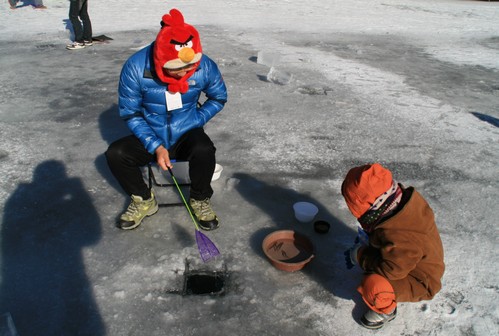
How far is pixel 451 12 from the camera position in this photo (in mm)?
15461

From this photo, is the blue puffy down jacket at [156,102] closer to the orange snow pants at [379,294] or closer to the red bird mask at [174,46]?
the red bird mask at [174,46]

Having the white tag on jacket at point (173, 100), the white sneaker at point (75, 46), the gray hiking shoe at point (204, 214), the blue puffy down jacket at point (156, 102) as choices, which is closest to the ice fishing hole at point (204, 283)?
the gray hiking shoe at point (204, 214)

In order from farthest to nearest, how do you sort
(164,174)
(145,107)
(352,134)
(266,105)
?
(266,105)
(352,134)
(164,174)
(145,107)

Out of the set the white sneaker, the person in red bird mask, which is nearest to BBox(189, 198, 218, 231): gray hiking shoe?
the person in red bird mask

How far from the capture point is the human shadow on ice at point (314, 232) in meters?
2.70

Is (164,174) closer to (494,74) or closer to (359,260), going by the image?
(359,260)

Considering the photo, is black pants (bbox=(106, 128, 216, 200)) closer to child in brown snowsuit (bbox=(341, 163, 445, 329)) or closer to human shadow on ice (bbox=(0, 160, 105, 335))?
human shadow on ice (bbox=(0, 160, 105, 335))

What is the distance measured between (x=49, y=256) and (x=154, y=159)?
107cm

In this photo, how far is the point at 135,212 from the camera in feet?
10.3

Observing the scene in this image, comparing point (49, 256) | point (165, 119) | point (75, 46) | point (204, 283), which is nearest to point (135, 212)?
point (49, 256)

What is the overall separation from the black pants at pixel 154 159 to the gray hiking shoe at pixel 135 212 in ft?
0.17

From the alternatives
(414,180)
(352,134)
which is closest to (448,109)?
(352,134)

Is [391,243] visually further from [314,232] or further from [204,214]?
[204,214]

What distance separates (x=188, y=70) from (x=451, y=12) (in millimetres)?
16245
